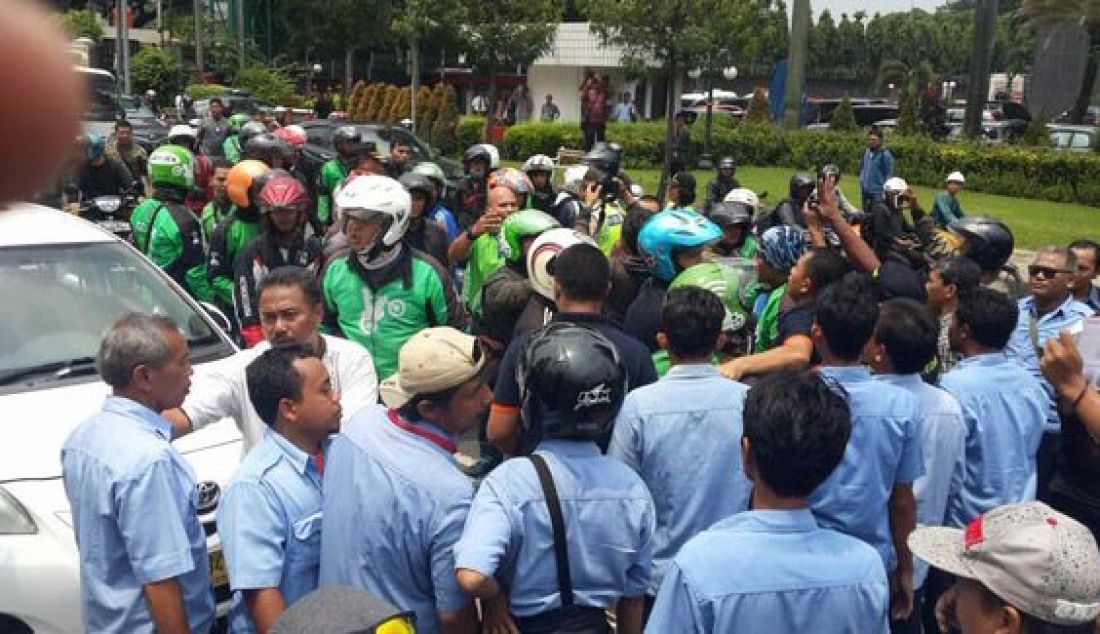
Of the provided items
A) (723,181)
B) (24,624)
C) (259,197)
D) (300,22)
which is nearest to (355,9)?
(300,22)

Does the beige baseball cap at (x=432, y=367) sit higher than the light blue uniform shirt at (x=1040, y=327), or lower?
higher

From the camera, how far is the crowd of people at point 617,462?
261 cm

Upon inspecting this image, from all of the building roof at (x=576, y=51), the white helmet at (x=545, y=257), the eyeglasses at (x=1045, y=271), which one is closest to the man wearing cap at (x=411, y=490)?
the white helmet at (x=545, y=257)

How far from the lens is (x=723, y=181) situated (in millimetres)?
12852

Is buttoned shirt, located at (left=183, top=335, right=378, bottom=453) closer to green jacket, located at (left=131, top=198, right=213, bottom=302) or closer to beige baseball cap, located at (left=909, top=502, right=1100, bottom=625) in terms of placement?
beige baseball cap, located at (left=909, top=502, right=1100, bottom=625)

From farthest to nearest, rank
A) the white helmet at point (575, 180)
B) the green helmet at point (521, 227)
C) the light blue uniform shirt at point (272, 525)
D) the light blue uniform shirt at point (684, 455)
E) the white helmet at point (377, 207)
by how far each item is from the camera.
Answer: the white helmet at point (575, 180) < the green helmet at point (521, 227) < the white helmet at point (377, 207) < the light blue uniform shirt at point (684, 455) < the light blue uniform shirt at point (272, 525)

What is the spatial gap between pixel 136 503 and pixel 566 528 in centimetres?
125

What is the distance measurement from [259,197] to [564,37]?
39203 millimetres

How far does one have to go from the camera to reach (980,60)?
25734mm

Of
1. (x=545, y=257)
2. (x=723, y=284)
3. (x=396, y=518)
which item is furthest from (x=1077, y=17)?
(x=396, y=518)

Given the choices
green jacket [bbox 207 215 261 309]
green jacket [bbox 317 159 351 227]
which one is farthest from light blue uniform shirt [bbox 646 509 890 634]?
green jacket [bbox 317 159 351 227]

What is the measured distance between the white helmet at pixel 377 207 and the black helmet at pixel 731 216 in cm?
255

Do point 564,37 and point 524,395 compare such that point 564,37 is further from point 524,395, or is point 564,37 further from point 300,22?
point 524,395

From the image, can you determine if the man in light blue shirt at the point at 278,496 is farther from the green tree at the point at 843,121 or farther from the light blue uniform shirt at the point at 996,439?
the green tree at the point at 843,121
